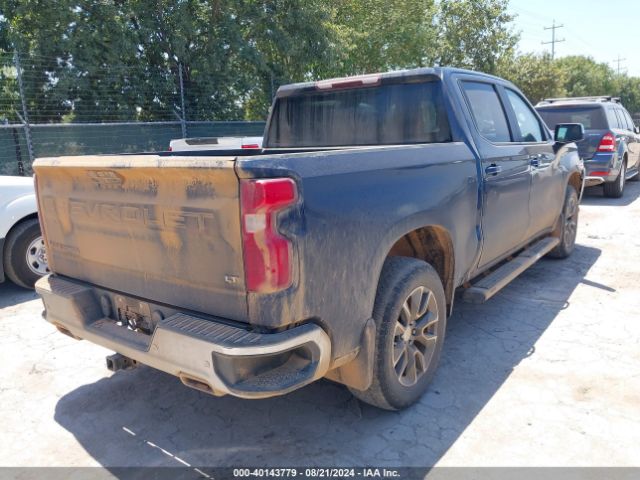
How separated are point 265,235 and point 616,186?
10.5m

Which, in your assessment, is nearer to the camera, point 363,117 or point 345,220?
point 345,220

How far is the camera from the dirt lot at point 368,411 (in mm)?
2719

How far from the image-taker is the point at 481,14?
2850cm

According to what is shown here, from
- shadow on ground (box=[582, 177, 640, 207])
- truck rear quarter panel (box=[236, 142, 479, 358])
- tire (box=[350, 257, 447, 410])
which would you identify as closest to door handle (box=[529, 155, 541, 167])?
truck rear quarter panel (box=[236, 142, 479, 358])

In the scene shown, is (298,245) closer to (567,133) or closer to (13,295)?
(567,133)

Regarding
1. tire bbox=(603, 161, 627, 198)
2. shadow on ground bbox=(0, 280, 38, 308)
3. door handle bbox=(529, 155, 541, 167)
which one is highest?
door handle bbox=(529, 155, 541, 167)

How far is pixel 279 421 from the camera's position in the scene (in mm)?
3039

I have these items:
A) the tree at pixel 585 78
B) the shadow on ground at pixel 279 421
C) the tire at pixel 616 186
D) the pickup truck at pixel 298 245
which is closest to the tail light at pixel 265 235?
the pickup truck at pixel 298 245

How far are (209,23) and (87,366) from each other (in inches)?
488

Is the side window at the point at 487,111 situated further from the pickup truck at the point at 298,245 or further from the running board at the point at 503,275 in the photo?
the running board at the point at 503,275

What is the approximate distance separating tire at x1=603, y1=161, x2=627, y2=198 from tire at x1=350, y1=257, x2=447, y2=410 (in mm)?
8873

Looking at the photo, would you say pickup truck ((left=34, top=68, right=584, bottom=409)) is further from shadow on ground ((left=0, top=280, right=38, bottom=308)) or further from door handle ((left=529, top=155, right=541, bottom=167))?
shadow on ground ((left=0, top=280, right=38, bottom=308))

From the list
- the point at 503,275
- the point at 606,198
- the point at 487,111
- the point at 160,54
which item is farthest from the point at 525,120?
the point at 160,54

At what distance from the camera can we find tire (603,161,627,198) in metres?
10.4
